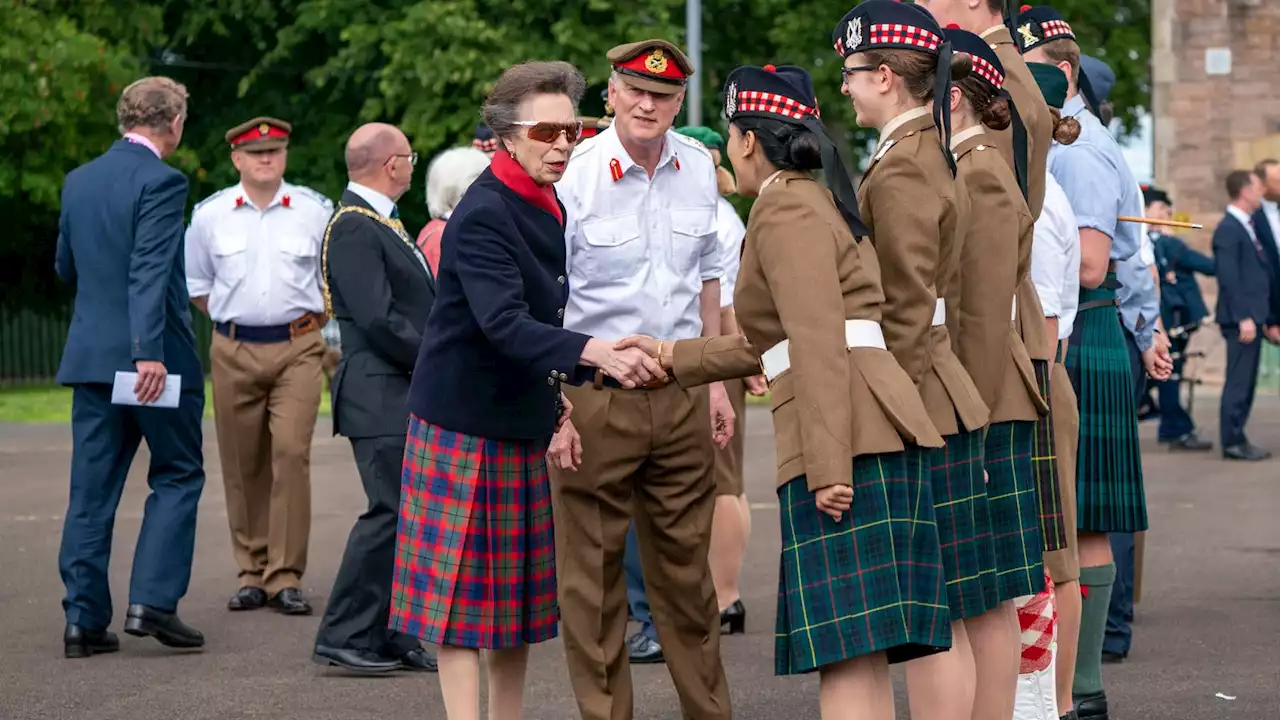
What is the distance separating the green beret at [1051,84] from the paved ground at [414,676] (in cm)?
211

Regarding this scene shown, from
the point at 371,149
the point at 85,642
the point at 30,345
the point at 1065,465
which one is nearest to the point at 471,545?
the point at 1065,465

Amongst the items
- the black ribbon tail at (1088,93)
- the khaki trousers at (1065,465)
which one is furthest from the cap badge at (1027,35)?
the khaki trousers at (1065,465)

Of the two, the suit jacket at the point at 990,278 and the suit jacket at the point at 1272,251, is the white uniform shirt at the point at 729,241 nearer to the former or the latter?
the suit jacket at the point at 990,278

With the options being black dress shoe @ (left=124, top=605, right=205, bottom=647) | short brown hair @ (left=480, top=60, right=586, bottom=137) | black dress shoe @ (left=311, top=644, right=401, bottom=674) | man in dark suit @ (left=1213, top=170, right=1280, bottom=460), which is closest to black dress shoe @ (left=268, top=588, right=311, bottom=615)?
black dress shoe @ (left=124, top=605, right=205, bottom=647)

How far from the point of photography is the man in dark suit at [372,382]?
817 cm

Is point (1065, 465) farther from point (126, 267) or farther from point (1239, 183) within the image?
point (1239, 183)

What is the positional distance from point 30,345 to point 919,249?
31.2 meters

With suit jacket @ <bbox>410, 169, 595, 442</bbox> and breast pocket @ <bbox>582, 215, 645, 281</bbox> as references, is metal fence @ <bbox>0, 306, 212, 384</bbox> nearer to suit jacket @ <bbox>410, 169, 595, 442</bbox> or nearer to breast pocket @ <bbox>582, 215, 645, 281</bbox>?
breast pocket @ <bbox>582, 215, 645, 281</bbox>

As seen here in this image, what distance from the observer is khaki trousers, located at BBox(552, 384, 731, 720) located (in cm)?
675

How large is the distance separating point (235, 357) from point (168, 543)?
1990mm

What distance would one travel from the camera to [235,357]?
34.6 ft

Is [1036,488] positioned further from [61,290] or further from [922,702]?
[61,290]

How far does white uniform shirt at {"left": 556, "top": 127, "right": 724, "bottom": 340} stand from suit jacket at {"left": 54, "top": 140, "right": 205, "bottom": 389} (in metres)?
2.16

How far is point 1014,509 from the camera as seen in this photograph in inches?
241
